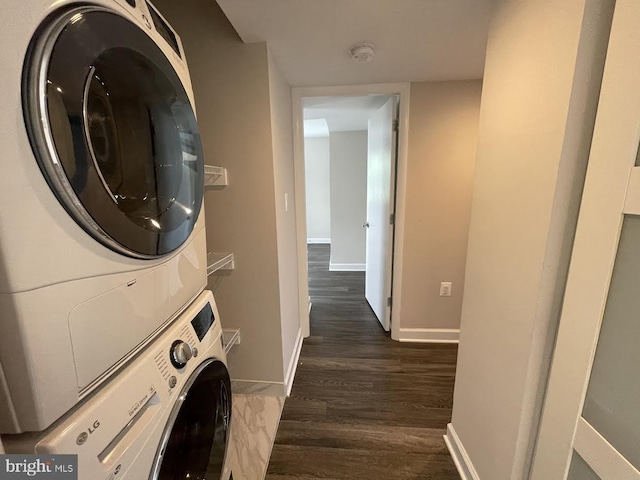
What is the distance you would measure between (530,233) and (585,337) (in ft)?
1.02

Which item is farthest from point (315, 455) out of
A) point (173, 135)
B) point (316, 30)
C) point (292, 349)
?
point (316, 30)

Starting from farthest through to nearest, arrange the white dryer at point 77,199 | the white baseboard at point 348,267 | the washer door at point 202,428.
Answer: the white baseboard at point 348,267 < the washer door at point 202,428 < the white dryer at point 77,199

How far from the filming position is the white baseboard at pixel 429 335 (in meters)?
2.33

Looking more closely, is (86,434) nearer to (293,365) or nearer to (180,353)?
(180,353)

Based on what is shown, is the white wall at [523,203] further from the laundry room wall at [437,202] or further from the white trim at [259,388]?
the white trim at [259,388]

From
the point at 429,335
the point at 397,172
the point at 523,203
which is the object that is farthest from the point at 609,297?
the point at 429,335

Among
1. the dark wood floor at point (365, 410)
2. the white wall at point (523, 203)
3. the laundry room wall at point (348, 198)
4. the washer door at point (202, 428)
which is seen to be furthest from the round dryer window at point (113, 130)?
the laundry room wall at point (348, 198)

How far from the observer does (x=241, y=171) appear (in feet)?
4.89

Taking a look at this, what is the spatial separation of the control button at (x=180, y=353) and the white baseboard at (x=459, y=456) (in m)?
1.33

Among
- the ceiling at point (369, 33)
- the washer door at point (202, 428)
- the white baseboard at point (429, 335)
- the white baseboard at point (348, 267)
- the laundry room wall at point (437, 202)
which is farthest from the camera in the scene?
the white baseboard at point (348, 267)

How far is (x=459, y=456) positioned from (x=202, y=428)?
1210 mm

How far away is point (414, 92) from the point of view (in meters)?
1.98

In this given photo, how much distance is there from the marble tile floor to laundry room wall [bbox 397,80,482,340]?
124 centimetres

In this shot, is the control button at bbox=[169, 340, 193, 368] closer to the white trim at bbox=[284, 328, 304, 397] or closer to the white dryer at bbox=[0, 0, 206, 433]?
the white dryer at bbox=[0, 0, 206, 433]
